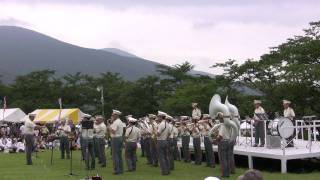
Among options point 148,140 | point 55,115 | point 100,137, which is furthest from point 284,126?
point 55,115

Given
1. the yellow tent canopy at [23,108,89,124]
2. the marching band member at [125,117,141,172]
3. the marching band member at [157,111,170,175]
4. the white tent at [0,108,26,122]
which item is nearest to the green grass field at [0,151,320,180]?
the marching band member at [157,111,170,175]

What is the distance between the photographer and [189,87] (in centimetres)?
4722

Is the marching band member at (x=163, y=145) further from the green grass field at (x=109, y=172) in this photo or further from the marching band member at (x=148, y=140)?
the marching band member at (x=148, y=140)

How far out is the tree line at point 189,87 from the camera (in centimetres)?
3322

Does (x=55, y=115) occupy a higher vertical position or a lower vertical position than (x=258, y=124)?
higher

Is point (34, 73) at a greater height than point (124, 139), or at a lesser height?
greater

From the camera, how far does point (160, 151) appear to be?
18406 millimetres

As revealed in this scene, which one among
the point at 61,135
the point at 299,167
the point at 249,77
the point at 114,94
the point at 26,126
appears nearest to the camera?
the point at 299,167

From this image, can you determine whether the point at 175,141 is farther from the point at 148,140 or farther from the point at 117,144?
the point at 117,144

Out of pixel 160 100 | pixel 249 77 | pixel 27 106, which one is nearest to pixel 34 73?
pixel 27 106

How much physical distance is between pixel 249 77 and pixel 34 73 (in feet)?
98.8

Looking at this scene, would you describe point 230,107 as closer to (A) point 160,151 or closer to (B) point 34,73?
(A) point 160,151

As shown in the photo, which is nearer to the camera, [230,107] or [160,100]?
[230,107]

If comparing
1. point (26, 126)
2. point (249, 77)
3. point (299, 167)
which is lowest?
point (299, 167)
